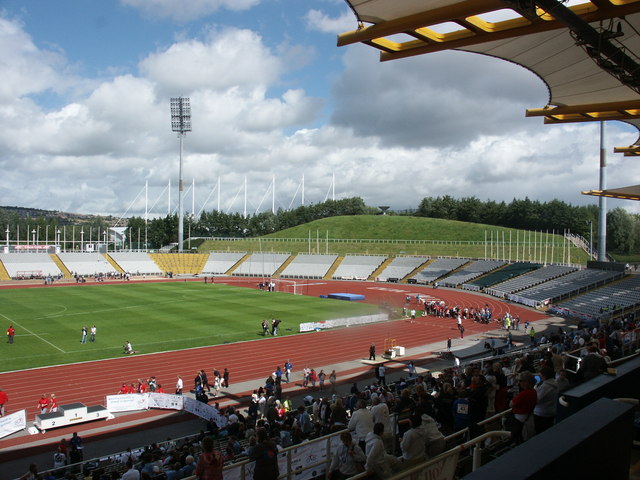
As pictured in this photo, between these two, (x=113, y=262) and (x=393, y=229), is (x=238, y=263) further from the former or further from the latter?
(x=393, y=229)

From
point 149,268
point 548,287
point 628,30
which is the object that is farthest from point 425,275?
point 628,30

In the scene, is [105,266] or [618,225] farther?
[618,225]

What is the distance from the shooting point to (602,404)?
426 centimetres

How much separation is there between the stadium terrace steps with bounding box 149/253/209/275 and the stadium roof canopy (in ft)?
255

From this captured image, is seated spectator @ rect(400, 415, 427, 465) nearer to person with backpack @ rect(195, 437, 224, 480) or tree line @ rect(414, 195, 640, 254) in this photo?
person with backpack @ rect(195, 437, 224, 480)

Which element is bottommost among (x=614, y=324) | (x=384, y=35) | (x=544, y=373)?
(x=614, y=324)

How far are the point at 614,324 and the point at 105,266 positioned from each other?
71.3 m

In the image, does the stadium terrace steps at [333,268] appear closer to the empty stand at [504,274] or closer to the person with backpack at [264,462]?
the empty stand at [504,274]

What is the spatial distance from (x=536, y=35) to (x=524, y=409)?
7.97 m

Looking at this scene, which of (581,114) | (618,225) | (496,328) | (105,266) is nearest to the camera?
(581,114)

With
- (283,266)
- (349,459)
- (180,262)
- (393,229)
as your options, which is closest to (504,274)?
(283,266)

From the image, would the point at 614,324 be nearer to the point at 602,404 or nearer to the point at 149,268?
the point at 602,404

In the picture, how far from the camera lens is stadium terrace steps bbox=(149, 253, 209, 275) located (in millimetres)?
85312

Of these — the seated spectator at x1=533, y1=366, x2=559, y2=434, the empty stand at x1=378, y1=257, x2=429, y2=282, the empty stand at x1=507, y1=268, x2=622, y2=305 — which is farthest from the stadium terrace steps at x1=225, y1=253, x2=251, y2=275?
the seated spectator at x1=533, y1=366, x2=559, y2=434
